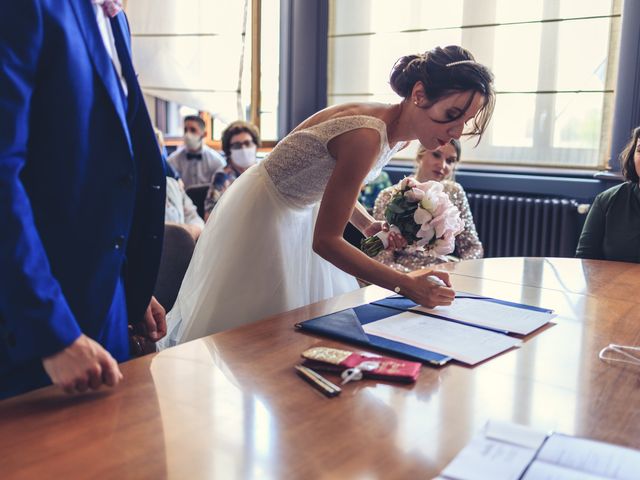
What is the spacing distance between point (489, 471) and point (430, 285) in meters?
0.83

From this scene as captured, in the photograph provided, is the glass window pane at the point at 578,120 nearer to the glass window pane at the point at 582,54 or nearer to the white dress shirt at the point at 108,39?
the glass window pane at the point at 582,54

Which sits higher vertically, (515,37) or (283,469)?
(515,37)

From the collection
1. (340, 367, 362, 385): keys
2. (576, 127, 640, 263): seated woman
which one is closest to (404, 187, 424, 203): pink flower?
(340, 367, 362, 385): keys

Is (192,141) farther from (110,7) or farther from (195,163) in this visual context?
(110,7)

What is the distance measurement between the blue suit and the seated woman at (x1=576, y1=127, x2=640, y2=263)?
81.6 inches

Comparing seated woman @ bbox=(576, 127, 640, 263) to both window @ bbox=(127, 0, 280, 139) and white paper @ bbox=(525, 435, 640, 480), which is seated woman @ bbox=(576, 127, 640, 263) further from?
window @ bbox=(127, 0, 280, 139)

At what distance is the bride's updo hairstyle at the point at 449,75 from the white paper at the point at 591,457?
1.08m

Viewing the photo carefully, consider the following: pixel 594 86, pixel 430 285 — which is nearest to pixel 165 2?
pixel 594 86

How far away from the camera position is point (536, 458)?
915 millimetres

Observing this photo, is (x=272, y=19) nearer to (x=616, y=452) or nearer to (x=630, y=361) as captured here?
(x=630, y=361)

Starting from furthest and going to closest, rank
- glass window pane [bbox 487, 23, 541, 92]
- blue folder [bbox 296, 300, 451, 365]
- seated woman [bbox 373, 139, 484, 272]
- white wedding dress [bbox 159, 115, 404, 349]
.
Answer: glass window pane [bbox 487, 23, 541, 92]
seated woman [bbox 373, 139, 484, 272]
white wedding dress [bbox 159, 115, 404, 349]
blue folder [bbox 296, 300, 451, 365]

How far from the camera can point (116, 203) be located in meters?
1.13

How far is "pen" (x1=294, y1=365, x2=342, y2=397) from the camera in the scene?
1.14m

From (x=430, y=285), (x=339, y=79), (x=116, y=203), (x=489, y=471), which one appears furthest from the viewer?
(x=339, y=79)
